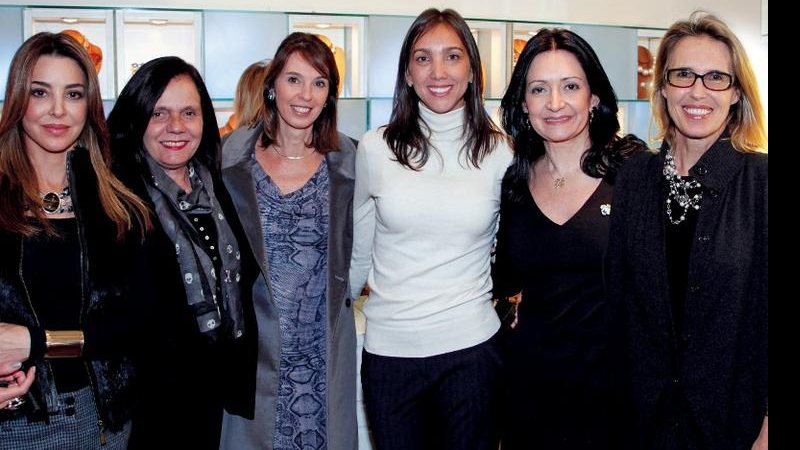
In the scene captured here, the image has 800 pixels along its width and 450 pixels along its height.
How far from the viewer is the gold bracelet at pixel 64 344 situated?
64.9 inches

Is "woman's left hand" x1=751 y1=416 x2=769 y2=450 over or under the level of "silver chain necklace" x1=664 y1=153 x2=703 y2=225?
under

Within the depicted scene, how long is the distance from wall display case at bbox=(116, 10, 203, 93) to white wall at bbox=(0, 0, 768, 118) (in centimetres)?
5

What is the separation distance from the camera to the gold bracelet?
1647 millimetres

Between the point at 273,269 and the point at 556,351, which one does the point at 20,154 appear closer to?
the point at 273,269

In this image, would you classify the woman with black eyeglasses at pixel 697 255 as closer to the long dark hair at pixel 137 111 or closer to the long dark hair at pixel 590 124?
the long dark hair at pixel 590 124

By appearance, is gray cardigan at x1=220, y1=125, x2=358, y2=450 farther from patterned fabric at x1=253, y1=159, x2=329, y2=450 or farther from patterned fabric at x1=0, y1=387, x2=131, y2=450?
patterned fabric at x1=0, y1=387, x2=131, y2=450

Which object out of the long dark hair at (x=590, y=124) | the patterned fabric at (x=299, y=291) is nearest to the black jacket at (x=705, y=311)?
the long dark hair at (x=590, y=124)

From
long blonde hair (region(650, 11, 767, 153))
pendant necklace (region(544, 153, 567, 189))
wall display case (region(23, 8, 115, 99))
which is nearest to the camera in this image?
long blonde hair (region(650, 11, 767, 153))

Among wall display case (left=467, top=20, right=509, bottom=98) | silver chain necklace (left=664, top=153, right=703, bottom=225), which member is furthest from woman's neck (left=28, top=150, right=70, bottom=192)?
wall display case (left=467, top=20, right=509, bottom=98)

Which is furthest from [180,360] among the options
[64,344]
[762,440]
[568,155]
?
[762,440]

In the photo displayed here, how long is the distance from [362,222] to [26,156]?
3.12 feet

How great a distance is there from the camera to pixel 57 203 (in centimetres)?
174

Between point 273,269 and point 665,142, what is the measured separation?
1181 mm

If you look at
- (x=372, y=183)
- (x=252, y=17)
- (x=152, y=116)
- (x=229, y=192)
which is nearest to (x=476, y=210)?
(x=372, y=183)
